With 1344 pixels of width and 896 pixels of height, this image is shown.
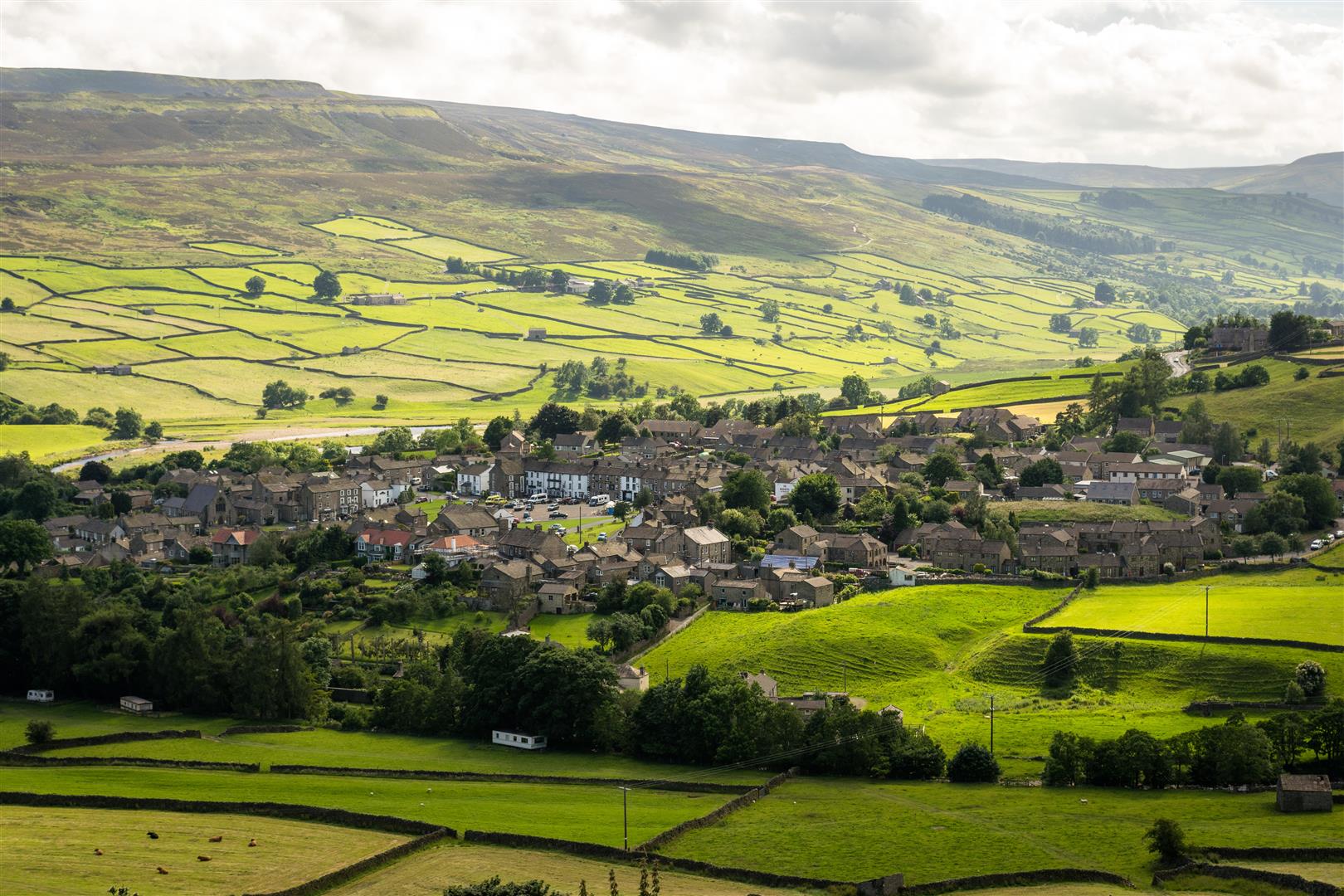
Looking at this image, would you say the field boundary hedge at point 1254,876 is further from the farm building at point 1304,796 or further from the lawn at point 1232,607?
the lawn at point 1232,607

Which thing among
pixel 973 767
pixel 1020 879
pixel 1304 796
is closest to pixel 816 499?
pixel 973 767

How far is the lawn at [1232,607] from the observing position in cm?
6988

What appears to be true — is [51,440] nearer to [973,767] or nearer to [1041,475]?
[1041,475]

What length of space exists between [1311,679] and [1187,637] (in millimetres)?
7198

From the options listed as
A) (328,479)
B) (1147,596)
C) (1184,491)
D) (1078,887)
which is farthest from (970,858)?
(328,479)

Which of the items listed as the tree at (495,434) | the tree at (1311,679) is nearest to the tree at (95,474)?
the tree at (495,434)

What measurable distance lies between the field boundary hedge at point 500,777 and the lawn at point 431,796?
16.3 inches

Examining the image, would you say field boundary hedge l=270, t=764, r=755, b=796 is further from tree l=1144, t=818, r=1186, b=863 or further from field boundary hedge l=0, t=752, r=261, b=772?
tree l=1144, t=818, r=1186, b=863

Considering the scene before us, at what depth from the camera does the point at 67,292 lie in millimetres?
186875

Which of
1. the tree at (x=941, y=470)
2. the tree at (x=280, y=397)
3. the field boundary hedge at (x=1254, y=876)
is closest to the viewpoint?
the field boundary hedge at (x=1254, y=876)

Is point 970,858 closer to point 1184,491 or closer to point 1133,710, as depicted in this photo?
point 1133,710

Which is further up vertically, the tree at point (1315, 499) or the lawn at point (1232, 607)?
the tree at point (1315, 499)

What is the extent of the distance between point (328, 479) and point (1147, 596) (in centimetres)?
5927

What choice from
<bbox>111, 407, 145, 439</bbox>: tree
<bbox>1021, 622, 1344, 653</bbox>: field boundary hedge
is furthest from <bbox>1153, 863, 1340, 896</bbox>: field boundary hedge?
<bbox>111, 407, 145, 439</bbox>: tree
